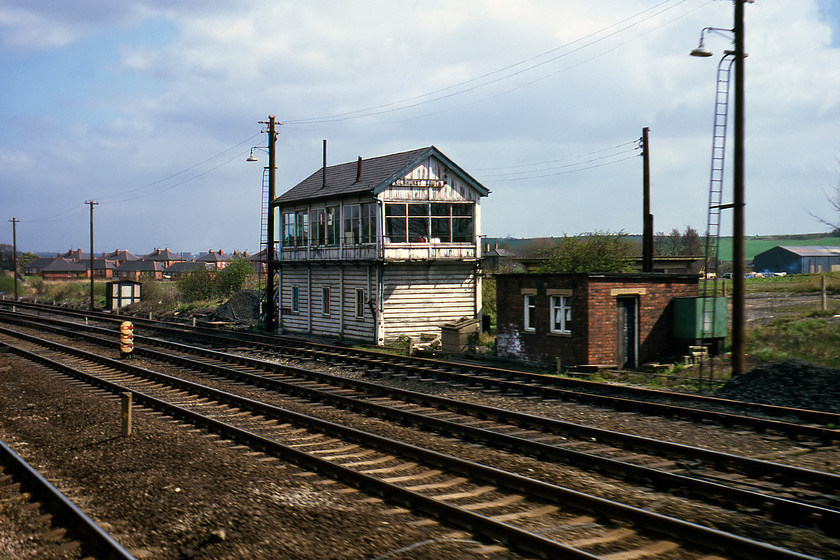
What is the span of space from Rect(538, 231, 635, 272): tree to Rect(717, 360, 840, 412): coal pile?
11.1 metres

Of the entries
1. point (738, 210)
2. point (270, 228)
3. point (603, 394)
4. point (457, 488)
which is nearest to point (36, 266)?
point (270, 228)

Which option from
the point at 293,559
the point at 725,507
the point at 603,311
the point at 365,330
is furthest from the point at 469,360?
the point at 293,559

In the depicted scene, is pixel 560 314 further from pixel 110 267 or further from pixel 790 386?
pixel 110 267

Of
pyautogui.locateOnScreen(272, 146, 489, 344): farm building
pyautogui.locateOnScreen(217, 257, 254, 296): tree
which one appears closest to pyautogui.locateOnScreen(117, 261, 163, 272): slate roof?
pyautogui.locateOnScreen(217, 257, 254, 296): tree

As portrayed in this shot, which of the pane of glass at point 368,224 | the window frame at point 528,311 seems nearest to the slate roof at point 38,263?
the pane of glass at point 368,224

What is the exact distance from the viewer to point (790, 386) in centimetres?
1514

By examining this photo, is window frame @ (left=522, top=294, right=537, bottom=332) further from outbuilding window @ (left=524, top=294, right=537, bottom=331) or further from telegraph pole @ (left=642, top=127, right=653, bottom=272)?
telegraph pole @ (left=642, top=127, right=653, bottom=272)

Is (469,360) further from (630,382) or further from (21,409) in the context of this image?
(21,409)

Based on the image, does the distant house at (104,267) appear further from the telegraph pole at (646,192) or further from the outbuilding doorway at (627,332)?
the outbuilding doorway at (627,332)

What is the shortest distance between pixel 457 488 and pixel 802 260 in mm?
93378

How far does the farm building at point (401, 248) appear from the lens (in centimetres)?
2839

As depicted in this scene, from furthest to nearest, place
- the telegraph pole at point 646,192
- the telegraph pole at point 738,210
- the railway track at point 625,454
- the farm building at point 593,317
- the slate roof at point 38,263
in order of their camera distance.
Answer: the slate roof at point 38,263
the telegraph pole at point 646,192
the farm building at point 593,317
the telegraph pole at point 738,210
the railway track at point 625,454

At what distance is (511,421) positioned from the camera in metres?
12.7

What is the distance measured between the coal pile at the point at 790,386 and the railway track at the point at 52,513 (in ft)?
42.5
